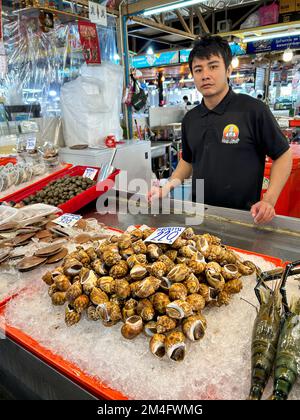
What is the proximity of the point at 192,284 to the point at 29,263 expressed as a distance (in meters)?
0.76

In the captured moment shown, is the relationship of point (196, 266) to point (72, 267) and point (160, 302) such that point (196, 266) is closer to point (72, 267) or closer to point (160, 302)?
point (160, 302)

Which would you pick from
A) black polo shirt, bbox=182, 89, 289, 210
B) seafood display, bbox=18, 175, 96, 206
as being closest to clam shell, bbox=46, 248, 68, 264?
seafood display, bbox=18, 175, 96, 206

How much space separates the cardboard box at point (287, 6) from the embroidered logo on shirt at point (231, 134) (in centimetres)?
577

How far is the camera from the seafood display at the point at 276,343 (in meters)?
0.71

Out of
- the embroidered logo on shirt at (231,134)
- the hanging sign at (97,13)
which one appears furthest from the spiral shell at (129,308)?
the hanging sign at (97,13)

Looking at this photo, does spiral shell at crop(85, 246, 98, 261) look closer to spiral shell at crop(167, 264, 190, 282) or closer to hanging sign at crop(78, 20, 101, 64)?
spiral shell at crop(167, 264, 190, 282)

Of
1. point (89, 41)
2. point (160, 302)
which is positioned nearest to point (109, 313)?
point (160, 302)

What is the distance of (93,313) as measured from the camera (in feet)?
3.30

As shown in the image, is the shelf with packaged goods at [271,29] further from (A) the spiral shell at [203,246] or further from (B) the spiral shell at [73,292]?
(B) the spiral shell at [73,292]

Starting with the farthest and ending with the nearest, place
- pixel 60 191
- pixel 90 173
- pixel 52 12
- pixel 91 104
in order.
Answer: pixel 91 104, pixel 52 12, pixel 90 173, pixel 60 191

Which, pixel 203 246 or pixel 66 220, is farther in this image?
pixel 66 220

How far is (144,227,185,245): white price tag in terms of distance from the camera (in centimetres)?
117

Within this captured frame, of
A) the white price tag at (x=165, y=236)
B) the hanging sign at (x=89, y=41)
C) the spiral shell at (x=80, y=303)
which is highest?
the hanging sign at (x=89, y=41)

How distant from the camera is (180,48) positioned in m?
9.87
